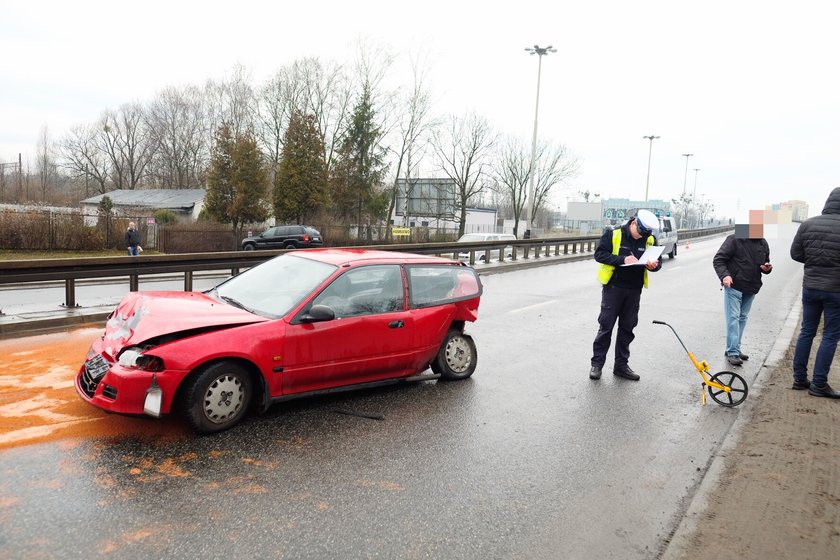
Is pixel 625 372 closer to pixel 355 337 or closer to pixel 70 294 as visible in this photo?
pixel 355 337

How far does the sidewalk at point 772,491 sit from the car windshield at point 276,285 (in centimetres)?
351

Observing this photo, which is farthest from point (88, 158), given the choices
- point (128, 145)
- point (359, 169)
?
point (359, 169)

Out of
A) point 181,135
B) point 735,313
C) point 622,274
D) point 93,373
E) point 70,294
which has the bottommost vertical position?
point 70,294

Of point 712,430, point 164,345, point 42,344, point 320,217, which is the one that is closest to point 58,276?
point 42,344

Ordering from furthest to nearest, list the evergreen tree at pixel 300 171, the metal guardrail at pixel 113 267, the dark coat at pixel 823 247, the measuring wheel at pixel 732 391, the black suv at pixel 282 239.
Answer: the evergreen tree at pixel 300 171 < the black suv at pixel 282 239 < the metal guardrail at pixel 113 267 < the measuring wheel at pixel 732 391 < the dark coat at pixel 823 247

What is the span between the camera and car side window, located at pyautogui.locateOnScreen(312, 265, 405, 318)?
550cm

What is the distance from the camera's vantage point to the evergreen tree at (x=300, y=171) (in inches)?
1596

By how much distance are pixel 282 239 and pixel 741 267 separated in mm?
28193

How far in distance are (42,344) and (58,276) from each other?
2.40 metres

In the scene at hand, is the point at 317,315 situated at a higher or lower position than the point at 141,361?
higher

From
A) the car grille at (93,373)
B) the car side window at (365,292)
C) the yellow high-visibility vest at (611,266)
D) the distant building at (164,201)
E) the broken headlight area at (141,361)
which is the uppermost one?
the distant building at (164,201)

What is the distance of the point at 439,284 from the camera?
21.4 ft

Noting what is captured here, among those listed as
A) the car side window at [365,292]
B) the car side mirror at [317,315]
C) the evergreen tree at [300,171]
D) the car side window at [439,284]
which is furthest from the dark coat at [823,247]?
the evergreen tree at [300,171]

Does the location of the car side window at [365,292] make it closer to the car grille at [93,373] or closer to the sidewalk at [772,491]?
the car grille at [93,373]
